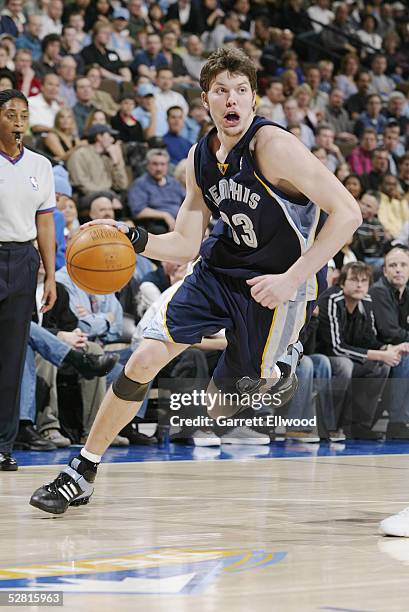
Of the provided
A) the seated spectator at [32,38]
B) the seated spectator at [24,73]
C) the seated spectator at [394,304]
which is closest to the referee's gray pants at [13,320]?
the seated spectator at [394,304]

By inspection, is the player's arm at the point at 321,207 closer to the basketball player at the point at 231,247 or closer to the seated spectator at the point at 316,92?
the basketball player at the point at 231,247

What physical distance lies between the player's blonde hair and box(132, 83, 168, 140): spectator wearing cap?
7310mm

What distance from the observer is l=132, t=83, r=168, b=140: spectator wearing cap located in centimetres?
1146

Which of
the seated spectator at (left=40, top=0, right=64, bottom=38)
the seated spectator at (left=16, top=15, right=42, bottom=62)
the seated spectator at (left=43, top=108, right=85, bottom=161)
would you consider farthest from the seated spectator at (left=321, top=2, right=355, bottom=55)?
the seated spectator at (left=43, top=108, right=85, bottom=161)

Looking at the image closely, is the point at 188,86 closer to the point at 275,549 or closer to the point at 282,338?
the point at 282,338

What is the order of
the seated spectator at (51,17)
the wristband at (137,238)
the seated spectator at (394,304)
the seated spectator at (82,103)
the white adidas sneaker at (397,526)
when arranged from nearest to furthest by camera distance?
the white adidas sneaker at (397,526) → the wristband at (137,238) → the seated spectator at (394,304) → the seated spectator at (82,103) → the seated spectator at (51,17)

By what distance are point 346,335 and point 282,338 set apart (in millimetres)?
4370

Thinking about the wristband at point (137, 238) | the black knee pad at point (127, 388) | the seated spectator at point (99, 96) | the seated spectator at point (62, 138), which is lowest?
the black knee pad at point (127, 388)

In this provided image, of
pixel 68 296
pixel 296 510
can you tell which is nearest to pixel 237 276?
pixel 296 510

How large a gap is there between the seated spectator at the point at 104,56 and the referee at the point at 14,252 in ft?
19.9

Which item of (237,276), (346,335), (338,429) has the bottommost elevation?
(338,429)

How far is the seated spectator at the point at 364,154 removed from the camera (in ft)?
42.9

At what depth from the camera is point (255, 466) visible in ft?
21.0

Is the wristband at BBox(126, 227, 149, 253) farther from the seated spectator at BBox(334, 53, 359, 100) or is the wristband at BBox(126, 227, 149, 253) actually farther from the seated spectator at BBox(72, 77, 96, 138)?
the seated spectator at BBox(334, 53, 359, 100)
